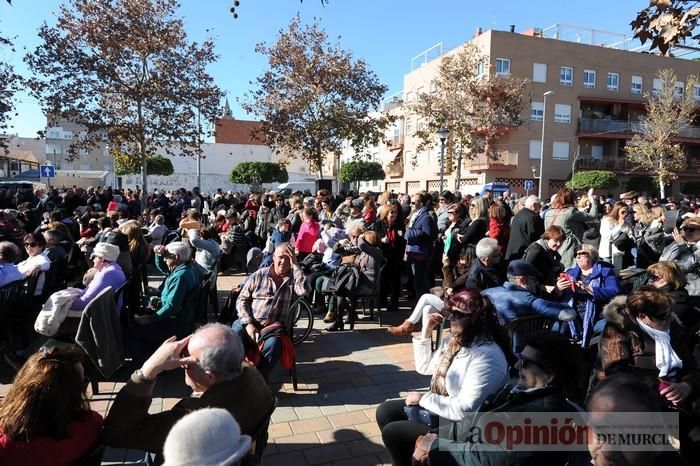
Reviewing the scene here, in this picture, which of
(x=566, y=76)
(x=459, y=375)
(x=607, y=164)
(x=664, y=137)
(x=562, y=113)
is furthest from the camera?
(x=607, y=164)

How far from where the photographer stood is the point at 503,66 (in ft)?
105

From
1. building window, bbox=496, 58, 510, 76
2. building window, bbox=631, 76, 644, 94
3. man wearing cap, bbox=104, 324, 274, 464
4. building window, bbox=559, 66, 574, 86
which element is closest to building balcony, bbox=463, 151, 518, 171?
building window, bbox=496, 58, 510, 76

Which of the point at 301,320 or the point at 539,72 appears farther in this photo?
the point at 539,72

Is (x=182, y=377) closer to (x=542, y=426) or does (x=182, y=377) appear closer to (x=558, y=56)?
(x=542, y=426)

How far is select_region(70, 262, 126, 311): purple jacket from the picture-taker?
163 inches

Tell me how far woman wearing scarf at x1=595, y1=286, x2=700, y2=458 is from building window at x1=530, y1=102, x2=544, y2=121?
108ft

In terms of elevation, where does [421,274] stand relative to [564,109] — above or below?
below

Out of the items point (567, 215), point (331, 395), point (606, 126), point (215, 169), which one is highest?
point (606, 126)

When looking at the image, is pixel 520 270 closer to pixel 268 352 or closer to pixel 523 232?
pixel 268 352

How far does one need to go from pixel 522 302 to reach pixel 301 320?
139 inches

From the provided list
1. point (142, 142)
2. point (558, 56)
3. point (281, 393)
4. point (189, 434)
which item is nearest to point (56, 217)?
point (281, 393)

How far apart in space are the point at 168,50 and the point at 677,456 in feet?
50.6

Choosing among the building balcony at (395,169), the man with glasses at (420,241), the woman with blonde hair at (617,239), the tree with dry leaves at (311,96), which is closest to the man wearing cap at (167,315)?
the man with glasses at (420,241)

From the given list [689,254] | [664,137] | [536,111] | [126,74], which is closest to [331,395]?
[689,254]
